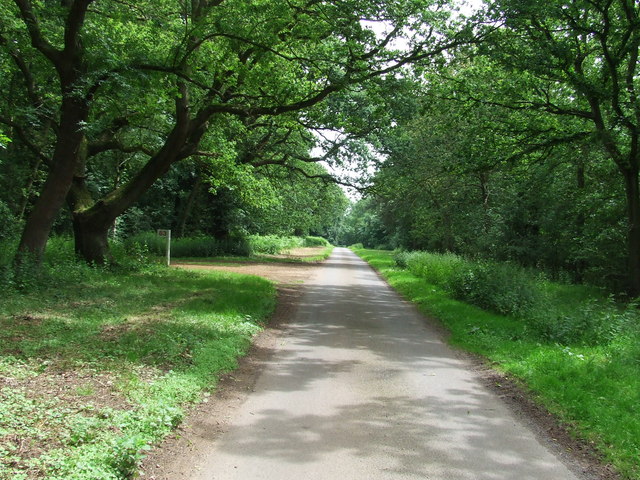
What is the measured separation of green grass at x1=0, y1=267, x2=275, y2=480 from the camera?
12.3 feet

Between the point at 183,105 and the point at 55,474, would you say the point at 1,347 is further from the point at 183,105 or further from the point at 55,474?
the point at 183,105

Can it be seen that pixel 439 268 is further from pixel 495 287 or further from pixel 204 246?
pixel 204 246

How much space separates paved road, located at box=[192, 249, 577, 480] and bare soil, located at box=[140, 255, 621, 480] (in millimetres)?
149

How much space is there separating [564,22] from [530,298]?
8.21m

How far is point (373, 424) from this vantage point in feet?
16.7

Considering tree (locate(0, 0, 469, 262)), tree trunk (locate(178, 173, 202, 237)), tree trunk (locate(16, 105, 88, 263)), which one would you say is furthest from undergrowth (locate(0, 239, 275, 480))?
tree trunk (locate(178, 173, 202, 237))

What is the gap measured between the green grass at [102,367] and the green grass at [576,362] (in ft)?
14.0

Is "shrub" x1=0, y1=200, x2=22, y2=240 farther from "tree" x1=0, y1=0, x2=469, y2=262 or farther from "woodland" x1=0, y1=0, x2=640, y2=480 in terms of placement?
"tree" x1=0, y1=0, x2=469, y2=262

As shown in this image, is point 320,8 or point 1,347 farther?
point 320,8

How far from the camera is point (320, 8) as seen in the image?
441 inches

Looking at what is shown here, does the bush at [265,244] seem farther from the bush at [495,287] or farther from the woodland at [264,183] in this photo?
the bush at [495,287]

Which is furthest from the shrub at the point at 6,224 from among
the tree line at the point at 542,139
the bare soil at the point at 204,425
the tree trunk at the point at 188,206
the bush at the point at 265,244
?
the bush at the point at 265,244

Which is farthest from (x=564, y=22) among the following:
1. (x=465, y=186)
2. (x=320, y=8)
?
(x=465, y=186)

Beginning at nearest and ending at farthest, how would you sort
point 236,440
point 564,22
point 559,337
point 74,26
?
point 236,440
point 559,337
point 74,26
point 564,22
